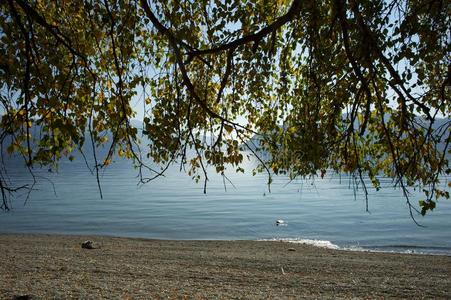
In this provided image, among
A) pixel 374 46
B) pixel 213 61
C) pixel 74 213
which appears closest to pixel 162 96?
pixel 213 61

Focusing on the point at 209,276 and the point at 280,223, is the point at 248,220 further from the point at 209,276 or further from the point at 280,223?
the point at 209,276

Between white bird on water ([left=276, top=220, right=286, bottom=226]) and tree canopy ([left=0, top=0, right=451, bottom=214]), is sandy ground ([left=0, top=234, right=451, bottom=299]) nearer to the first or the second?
tree canopy ([left=0, top=0, right=451, bottom=214])

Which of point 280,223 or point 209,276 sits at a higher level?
point 209,276

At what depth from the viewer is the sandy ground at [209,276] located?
32.5ft

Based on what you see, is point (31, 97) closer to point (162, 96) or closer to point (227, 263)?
point (162, 96)

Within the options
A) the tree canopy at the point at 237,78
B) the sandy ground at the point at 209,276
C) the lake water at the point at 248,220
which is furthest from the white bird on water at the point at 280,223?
the tree canopy at the point at 237,78

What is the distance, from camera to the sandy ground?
991 centimetres

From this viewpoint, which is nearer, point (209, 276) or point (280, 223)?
point (209, 276)

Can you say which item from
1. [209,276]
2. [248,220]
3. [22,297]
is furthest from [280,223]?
[22,297]

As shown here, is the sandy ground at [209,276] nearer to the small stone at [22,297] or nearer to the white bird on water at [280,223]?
the small stone at [22,297]

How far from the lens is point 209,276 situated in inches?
491

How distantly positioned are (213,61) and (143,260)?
1007 cm

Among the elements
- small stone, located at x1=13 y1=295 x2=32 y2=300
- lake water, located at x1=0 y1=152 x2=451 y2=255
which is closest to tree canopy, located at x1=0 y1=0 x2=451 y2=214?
small stone, located at x1=13 y1=295 x2=32 y2=300

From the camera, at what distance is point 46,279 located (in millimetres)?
10812
